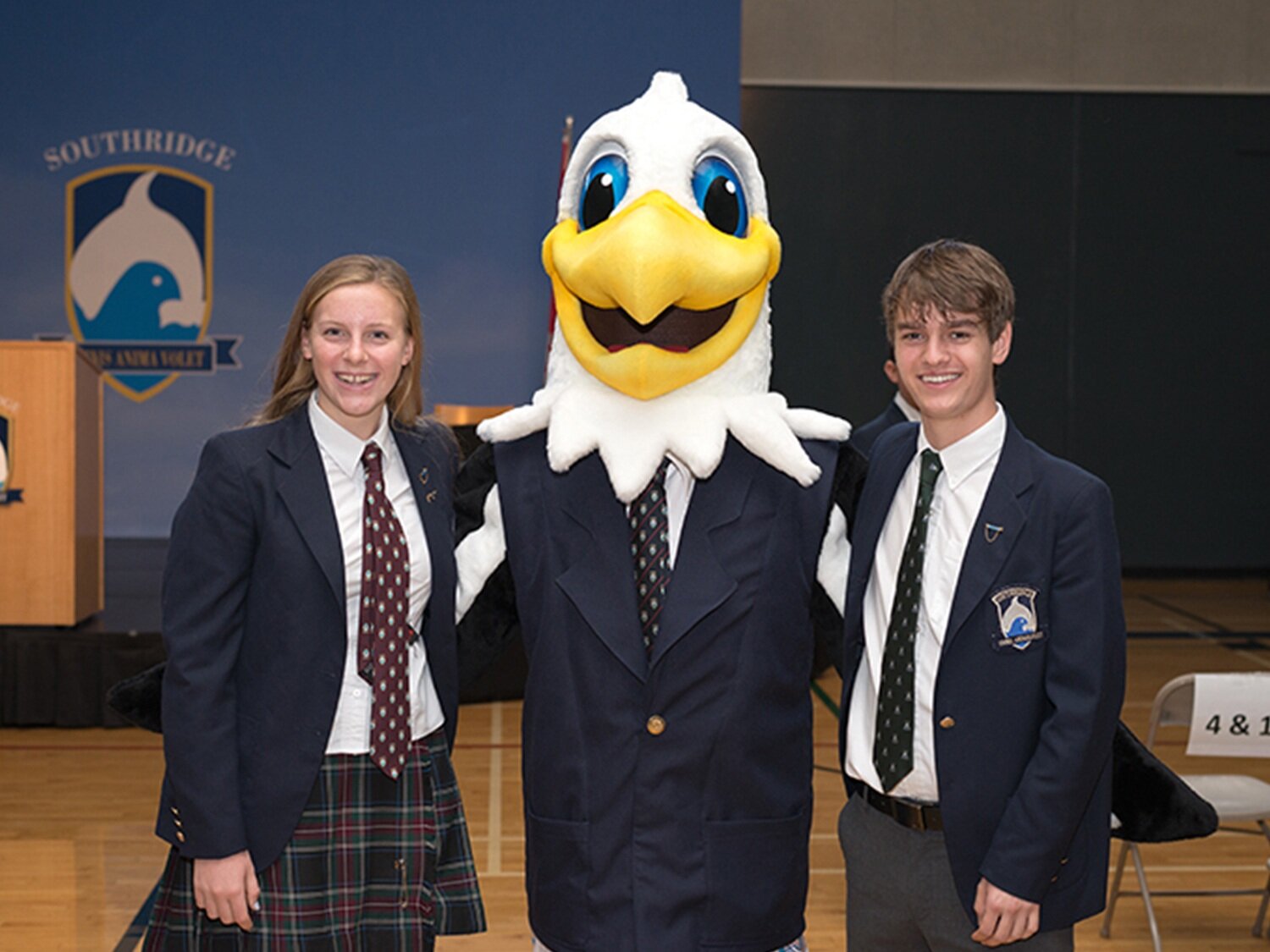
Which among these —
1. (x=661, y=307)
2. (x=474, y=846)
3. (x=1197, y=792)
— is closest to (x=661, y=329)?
(x=661, y=307)

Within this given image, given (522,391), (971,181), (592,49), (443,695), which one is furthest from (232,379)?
(443,695)

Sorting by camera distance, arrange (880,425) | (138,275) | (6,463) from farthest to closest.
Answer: (138,275) < (6,463) < (880,425)

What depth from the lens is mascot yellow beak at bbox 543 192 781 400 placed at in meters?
1.89

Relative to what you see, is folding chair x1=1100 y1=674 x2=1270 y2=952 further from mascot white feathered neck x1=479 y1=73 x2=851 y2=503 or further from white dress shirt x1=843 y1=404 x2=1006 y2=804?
mascot white feathered neck x1=479 y1=73 x2=851 y2=503

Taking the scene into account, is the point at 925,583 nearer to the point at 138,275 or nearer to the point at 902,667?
the point at 902,667

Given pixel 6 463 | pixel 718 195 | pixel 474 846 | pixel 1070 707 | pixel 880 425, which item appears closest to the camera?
pixel 1070 707

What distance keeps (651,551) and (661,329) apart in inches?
13.8

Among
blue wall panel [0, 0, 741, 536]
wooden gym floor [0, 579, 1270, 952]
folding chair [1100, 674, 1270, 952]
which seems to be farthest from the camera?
blue wall panel [0, 0, 741, 536]

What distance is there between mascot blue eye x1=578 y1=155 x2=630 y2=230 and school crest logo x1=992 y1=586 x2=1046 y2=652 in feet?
2.74

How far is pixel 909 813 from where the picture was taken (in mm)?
1997

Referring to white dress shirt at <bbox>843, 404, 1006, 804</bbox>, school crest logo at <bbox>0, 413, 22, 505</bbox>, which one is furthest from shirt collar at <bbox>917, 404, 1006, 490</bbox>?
school crest logo at <bbox>0, 413, 22, 505</bbox>

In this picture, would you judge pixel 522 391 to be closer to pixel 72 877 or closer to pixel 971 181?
pixel 971 181

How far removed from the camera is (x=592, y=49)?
25.1 feet

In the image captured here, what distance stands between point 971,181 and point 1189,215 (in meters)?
1.60
